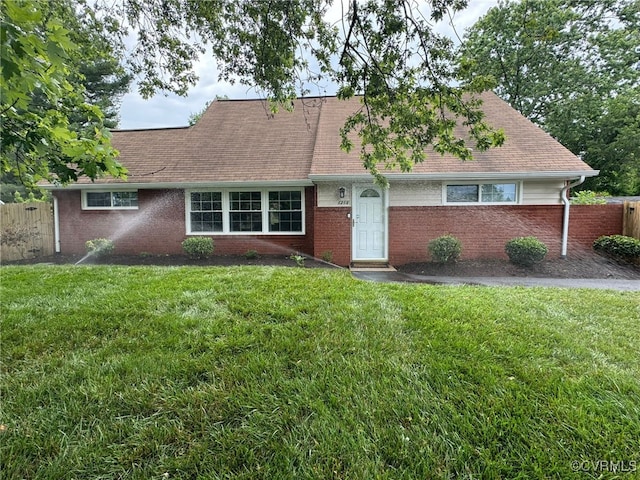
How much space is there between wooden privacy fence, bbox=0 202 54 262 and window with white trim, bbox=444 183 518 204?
13.0 m

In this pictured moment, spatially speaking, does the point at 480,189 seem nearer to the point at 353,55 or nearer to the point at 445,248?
the point at 445,248

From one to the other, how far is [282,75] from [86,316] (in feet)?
13.1

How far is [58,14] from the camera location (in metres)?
4.62

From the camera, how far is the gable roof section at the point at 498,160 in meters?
8.41

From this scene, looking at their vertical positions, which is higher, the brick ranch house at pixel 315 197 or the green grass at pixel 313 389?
the brick ranch house at pixel 315 197

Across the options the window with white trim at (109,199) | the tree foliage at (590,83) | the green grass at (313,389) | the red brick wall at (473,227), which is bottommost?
the green grass at (313,389)

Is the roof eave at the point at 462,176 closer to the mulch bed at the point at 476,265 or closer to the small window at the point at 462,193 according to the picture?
the small window at the point at 462,193

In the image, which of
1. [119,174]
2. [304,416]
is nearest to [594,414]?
[304,416]

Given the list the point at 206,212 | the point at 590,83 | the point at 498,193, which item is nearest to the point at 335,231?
the point at 206,212

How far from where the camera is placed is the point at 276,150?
10.8 metres

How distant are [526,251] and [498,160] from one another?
2.70 meters

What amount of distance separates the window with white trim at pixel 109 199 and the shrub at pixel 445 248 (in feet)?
31.1

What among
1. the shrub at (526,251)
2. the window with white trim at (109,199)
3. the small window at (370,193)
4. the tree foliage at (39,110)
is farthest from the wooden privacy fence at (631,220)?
the window with white trim at (109,199)
